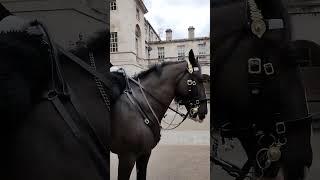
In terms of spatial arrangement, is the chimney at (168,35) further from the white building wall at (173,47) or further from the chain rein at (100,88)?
the chain rein at (100,88)

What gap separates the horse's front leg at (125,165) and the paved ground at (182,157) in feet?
1.83

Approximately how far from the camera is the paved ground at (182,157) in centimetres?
418

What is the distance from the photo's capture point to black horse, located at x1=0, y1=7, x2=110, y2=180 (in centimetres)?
264

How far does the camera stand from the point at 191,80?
133 inches

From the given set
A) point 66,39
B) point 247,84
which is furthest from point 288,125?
point 66,39

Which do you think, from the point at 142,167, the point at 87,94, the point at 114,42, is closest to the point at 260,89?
the point at 87,94

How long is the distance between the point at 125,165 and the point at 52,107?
2.56ft

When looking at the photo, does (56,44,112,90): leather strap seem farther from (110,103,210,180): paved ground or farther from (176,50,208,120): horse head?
(110,103,210,180): paved ground

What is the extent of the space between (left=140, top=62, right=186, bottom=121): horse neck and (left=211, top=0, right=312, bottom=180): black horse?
1.07m

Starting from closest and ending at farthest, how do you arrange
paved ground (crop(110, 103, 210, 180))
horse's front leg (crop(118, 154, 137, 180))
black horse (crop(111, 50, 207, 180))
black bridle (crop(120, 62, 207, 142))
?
horse's front leg (crop(118, 154, 137, 180))
black horse (crop(111, 50, 207, 180))
black bridle (crop(120, 62, 207, 142))
paved ground (crop(110, 103, 210, 180))

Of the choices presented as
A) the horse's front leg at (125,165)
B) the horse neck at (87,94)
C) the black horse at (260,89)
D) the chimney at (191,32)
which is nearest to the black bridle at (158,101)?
the horse's front leg at (125,165)

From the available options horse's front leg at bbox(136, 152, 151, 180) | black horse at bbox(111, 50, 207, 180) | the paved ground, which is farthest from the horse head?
the paved ground

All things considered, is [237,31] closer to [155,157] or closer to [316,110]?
[316,110]

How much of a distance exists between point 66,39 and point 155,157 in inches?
108
